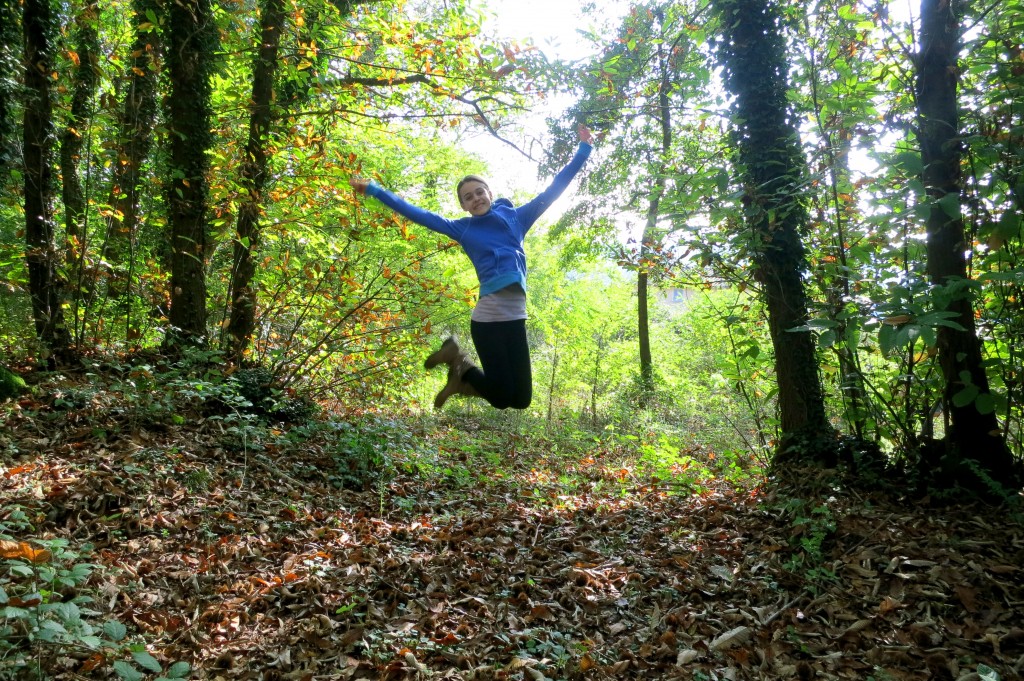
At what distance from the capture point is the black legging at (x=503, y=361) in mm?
4188

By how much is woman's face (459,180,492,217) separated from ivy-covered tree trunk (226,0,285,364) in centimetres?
281

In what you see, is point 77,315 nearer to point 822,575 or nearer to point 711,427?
point 822,575

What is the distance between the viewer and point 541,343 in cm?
1944

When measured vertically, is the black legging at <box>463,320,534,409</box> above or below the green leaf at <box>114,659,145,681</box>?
above

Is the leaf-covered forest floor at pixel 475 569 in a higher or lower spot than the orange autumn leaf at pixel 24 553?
lower

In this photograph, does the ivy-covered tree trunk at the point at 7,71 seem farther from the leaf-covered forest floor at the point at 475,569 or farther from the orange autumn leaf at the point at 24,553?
the orange autumn leaf at the point at 24,553

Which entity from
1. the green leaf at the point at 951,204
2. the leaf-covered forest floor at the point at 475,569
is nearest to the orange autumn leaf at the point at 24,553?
the leaf-covered forest floor at the point at 475,569

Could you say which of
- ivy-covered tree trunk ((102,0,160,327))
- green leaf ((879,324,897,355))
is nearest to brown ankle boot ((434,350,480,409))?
green leaf ((879,324,897,355))

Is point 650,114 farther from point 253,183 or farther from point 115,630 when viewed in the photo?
point 115,630

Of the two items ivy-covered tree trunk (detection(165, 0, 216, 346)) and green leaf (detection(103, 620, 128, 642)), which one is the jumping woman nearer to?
green leaf (detection(103, 620, 128, 642))

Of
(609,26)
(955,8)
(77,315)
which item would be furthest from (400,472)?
(609,26)

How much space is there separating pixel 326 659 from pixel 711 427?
958cm

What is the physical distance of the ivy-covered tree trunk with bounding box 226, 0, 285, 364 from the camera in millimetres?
6000

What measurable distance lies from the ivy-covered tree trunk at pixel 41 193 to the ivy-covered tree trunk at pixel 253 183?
1590 millimetres
